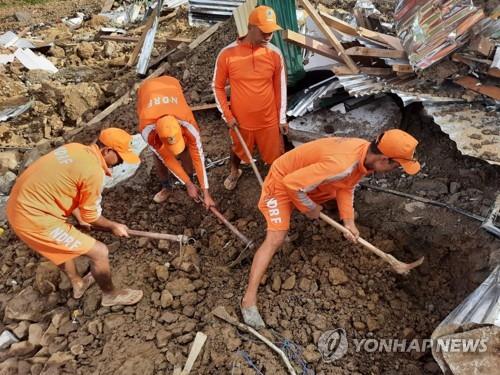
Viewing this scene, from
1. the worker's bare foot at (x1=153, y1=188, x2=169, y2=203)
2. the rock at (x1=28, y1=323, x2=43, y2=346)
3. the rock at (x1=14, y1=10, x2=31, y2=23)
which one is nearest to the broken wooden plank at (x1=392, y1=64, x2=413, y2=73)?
the worker's bare foot at (x1=153, y1=188, x2=169, y2=203)

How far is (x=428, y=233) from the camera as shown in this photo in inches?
191

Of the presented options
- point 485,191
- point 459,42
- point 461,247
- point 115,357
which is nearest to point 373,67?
point 459,42

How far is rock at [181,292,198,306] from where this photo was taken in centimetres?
457

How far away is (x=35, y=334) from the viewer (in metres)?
4.48

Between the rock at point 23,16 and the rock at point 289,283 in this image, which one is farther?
the rock at point 23,16

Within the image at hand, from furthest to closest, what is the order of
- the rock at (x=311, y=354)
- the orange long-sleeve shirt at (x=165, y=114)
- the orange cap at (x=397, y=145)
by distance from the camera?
the orange long-sleeve shirt at (x=165, y=114)
the rock at (x=311, y=354)
the orange cap at (x=397, y=145)


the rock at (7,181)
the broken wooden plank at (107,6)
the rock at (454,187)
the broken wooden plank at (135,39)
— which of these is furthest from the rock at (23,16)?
the rock at (454,187)

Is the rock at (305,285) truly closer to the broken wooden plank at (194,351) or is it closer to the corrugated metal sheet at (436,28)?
the broken wooden plank at (194,351)

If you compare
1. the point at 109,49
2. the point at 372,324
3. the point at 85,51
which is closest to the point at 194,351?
the point at 372,324

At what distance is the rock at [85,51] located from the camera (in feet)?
29.6

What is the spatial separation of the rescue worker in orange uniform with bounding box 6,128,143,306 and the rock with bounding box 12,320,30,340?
2.84 ft

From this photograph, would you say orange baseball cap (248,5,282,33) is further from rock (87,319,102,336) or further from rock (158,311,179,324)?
rock (87,319,102,336)

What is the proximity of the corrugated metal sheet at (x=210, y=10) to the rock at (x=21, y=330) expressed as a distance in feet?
18.9

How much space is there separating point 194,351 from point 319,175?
1.86 meters
